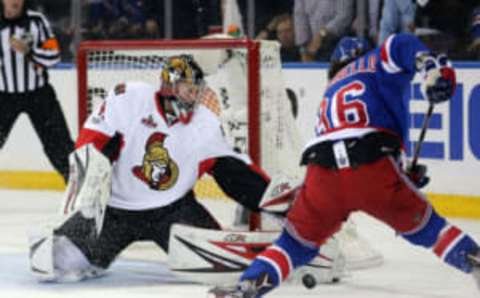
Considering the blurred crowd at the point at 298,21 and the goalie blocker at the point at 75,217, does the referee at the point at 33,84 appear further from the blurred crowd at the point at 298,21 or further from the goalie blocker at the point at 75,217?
the goalie blocker at the point at 75,217

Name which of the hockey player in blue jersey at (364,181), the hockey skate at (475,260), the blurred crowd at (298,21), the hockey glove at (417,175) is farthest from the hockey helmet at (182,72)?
the blurred crowd at (298,21)

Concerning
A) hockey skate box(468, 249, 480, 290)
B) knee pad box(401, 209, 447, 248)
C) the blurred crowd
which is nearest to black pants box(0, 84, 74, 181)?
the blurred crowd

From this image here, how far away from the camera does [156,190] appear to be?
590 cm

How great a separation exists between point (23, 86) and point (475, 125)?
2368 millimetres

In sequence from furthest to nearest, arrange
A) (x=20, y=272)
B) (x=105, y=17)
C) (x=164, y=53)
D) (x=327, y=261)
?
(x=105, y=17), (x=164, y=53), (x=20, y=272), (x=327, y=261)

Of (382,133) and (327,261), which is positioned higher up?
(382,133)

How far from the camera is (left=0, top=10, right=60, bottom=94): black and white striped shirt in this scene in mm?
8242

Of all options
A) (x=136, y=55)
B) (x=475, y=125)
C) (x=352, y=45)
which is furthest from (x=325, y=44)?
(x=352, y=45)

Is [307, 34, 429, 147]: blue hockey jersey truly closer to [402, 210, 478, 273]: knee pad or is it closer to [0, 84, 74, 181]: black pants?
[402, 210, 478, 273]: knee pad

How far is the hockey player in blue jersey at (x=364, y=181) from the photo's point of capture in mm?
4797

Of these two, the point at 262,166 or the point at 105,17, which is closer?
the point at 262,166

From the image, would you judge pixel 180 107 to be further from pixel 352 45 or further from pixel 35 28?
pixel 35 28

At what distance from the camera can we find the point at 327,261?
5777mm

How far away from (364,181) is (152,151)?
1.30 metres
